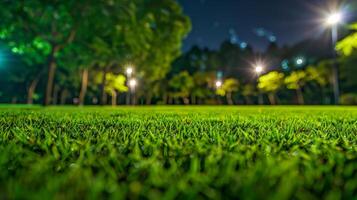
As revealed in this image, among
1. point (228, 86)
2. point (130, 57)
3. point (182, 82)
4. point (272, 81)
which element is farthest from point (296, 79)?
point (130, 57)

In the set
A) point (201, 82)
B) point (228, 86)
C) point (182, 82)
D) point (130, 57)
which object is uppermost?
point (130, 57)

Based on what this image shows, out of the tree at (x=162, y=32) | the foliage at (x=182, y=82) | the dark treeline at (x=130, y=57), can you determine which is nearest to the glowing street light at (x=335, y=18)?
the dark treeline at (x=130, y=57)

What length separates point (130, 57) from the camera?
2975cm

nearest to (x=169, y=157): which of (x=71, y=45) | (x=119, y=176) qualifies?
(x=119, y=176)

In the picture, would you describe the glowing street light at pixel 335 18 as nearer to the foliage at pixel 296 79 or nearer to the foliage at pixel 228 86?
the foliage at pixel 296 79

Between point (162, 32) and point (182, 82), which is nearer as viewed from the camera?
point (162, 32)

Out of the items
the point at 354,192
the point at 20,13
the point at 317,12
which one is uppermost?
the point at 317,12

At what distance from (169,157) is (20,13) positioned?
16816 mm

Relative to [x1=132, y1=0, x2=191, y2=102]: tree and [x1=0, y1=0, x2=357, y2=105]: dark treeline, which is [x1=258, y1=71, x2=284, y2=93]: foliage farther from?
[x1=132, y1=0, x2=191, y2=102]: tree

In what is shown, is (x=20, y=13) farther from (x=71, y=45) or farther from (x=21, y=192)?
(x=21, y=192)

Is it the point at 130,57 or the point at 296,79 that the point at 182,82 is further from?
the point at 130,57

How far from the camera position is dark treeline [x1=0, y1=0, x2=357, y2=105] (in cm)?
1648

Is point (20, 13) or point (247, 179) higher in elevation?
point (20, 13)

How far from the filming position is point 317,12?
30.8 m
